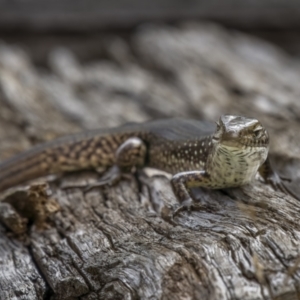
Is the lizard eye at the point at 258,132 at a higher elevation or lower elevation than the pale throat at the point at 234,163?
higher

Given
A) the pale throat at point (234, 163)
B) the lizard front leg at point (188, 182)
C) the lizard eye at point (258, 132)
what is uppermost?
the lizard eye at point (258, 132)

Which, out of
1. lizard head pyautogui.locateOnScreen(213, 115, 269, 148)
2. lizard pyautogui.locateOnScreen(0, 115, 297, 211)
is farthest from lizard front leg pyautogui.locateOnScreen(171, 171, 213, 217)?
lizard head pyautogui.locateOnScreen(213, 115, 269, 148)

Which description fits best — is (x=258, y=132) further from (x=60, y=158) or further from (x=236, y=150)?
(x=60, y=158)

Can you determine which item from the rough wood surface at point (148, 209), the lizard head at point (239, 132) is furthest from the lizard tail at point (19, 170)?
the lizard head at point (239, 132)

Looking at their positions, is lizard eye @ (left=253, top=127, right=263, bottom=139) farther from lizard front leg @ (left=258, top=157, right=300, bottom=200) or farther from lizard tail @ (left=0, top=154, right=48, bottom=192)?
lizard tail @ (left=0, top=154, right=48, bottom=192)

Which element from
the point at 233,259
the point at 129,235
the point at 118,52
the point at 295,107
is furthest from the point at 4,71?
the point at 233,259

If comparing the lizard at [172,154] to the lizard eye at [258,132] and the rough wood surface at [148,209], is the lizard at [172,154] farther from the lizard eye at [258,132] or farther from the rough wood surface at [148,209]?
the rough wood surface at [148,209]

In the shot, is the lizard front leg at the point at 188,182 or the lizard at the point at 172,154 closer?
the lizard at the point at 172,154

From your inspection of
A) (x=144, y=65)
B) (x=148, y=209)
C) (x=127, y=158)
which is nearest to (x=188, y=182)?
(x=148, y=209)
